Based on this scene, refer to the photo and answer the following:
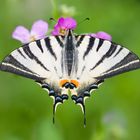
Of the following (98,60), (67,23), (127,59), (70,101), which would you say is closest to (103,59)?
(98,60)

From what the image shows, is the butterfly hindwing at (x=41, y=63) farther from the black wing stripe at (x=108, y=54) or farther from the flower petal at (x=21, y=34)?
the flower petal at (x=21, y=34)

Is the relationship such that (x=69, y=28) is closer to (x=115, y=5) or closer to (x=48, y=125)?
(x=48, y=125)

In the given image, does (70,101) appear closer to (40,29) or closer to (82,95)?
(40,29)

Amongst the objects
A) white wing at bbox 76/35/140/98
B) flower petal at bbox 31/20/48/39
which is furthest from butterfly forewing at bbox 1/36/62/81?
flower petal at bbox 31/20/48/39

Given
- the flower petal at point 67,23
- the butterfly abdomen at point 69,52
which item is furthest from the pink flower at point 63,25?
the butterfly abdomen at point 69,52

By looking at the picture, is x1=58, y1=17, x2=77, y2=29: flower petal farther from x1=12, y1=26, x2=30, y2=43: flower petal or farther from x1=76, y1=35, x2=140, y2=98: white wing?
x1=12, y1=26, x2=30, y2=43: flower petal

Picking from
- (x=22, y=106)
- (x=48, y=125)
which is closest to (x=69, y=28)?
(x=48, y=125)
